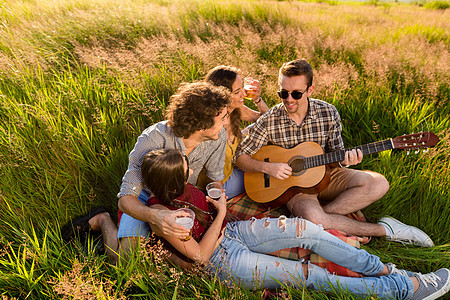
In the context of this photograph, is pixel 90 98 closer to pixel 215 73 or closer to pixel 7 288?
pixel 215 73

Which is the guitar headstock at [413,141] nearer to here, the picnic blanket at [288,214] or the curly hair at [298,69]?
the picnic blanket at [288,214]

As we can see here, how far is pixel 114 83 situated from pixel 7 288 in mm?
2405

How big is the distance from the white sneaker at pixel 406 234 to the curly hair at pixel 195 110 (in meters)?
1.96

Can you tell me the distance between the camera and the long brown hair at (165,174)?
76.7 inches

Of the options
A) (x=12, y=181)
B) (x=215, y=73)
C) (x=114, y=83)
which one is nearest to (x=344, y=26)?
(x=215, y=73)

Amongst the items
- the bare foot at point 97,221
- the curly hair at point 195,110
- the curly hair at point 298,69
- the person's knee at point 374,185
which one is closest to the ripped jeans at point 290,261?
the person's knee at point 374,185

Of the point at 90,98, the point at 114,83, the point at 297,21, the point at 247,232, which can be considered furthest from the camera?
the point at 297,21

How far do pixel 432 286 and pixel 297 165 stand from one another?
144 cm

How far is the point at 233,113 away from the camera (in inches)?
122

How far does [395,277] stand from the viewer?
2113 mm

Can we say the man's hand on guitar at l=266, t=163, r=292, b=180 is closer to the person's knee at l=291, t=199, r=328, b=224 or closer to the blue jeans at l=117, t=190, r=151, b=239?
the person's knee at l=291, t=199, r=328, b=224

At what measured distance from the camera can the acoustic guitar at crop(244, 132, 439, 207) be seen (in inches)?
112

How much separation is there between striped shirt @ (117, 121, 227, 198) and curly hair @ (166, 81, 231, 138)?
0.32 ft

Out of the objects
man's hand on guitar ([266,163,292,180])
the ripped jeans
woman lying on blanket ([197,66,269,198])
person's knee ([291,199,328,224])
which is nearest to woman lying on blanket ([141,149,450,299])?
the ripped jeans
